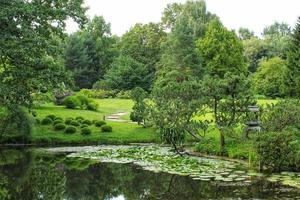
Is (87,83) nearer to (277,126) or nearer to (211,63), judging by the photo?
A: (211,63)

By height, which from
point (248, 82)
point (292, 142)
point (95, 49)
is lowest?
point (292, 142)

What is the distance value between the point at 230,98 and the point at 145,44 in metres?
56.7

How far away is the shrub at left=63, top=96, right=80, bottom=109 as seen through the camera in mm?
45156

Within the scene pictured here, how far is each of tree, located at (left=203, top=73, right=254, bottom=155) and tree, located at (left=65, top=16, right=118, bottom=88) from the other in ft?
159

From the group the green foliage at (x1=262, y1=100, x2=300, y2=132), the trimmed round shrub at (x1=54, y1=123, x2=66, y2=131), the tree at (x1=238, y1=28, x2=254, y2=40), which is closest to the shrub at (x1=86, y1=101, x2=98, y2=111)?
the trimmed round shrub at (x1=54, y1=123, x2=66, y2=131)

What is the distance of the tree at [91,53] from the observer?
74438mm

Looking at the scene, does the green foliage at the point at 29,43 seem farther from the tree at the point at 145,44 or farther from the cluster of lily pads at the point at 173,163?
the tree at the point at 145,44

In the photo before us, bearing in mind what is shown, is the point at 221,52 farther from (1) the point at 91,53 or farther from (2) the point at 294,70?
(1) the point at 91,53

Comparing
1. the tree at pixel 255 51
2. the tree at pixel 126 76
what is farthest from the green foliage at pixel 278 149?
the tree at pixel 255 51

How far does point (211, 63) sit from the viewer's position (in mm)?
66812

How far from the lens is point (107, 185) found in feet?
63.3

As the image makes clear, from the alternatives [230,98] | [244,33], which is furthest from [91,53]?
[230,98]

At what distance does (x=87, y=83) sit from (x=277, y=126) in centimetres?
5580

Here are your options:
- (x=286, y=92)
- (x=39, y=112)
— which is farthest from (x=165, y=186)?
(x=286, y=92)
